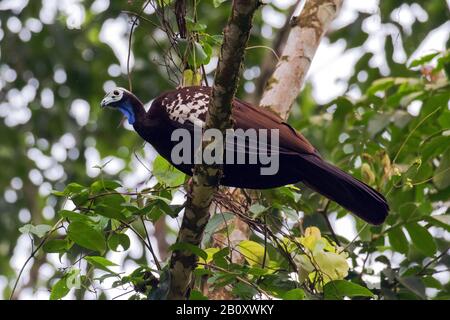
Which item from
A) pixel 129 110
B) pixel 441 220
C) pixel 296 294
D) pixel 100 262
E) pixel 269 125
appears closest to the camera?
pixel 296 294

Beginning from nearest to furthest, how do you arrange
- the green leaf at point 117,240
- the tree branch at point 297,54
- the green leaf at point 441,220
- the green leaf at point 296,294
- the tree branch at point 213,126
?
the tree branch at point 213,126
the green leaf at point 296,294
the green leaf at point 117,240
the green leaf at point 441,220
the tree branch at point 297,54

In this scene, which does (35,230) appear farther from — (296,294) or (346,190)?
(346,190)

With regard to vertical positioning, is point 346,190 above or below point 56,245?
above

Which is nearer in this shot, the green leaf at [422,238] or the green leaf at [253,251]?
the green leaf at [253,251]

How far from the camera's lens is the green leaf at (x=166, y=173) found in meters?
3.50

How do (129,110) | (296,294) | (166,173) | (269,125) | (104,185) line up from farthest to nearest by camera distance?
(129,110) → (269,125) → (166,173) → (104,185) → (296,294)

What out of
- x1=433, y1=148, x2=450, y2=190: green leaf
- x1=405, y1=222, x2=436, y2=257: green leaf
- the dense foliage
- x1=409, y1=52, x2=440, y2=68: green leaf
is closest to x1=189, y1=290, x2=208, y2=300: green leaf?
the dense foliage

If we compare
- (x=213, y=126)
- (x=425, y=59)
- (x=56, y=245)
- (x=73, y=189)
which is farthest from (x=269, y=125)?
(x=425, y=59)

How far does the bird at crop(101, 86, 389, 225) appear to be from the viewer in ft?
11.9

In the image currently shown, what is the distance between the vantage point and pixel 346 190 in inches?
144

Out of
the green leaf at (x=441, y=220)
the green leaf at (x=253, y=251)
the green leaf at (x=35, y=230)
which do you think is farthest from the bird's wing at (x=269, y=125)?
the green leaf at (x=35, y=230)

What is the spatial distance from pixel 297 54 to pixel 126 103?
982 millimetres

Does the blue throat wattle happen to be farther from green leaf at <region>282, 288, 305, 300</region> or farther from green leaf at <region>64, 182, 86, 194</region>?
green leaf at <region>282, 288, 305, 300</region>

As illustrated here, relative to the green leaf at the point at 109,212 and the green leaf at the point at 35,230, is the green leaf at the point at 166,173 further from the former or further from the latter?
the green leaf at the point at 35,230
